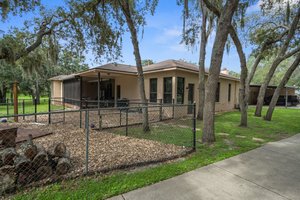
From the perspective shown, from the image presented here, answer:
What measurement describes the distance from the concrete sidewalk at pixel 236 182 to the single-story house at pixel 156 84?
205 inches

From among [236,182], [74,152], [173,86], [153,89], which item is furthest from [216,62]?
[153,89]

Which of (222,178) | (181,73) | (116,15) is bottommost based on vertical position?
(222,178)

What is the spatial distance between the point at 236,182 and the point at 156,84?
9.19 metres

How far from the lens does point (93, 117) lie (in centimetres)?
1012

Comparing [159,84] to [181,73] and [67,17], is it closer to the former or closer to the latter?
[181,73]

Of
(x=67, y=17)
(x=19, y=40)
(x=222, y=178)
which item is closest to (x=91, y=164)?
(x=222, y=178)

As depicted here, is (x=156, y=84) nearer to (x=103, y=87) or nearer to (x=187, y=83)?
(x=187, y=83)

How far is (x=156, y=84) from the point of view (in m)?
11.8

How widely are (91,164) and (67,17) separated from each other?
792cm

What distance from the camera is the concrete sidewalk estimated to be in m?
2.56

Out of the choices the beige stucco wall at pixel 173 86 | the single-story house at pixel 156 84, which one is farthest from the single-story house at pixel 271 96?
the single-story house at pixel 156 84

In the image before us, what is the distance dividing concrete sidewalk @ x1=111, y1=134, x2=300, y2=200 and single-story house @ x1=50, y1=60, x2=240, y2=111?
5202mm

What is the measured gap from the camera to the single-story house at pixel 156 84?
10.8 metres

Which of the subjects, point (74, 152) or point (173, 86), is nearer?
point (74, 152)
